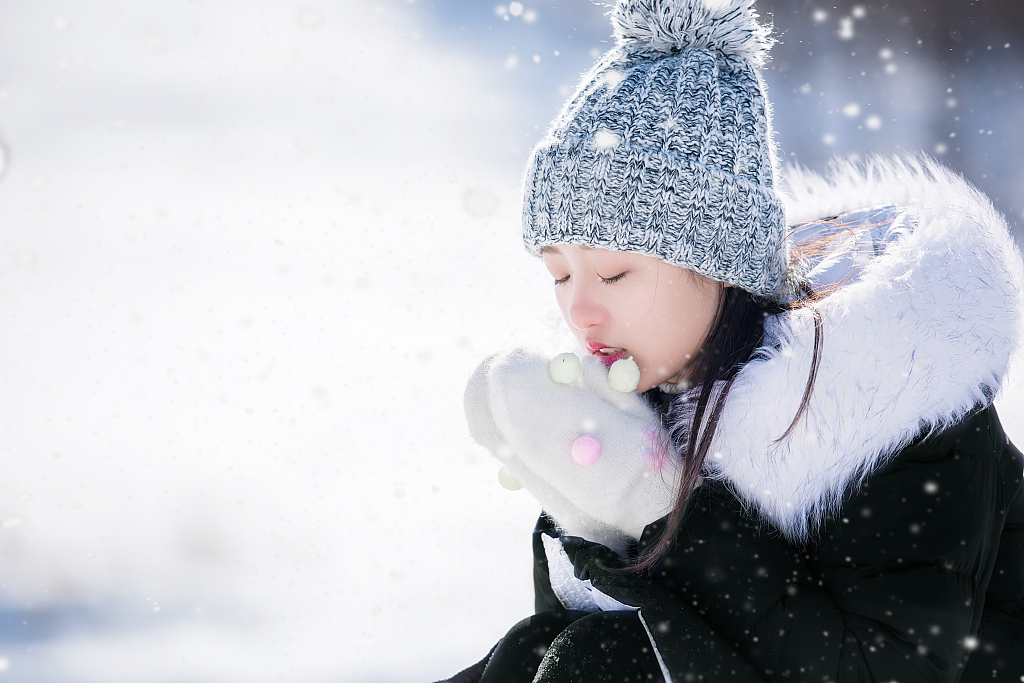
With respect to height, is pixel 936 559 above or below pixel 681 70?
below

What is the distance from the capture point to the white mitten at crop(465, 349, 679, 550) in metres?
0.87

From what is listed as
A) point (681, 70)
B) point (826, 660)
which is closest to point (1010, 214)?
point (681, 70)

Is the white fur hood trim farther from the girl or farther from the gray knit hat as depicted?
the gray knit hat

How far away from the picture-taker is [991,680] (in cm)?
98

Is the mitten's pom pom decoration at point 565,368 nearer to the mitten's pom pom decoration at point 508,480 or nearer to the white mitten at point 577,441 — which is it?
the white mitten at point 577,441

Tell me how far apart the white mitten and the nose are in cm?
5

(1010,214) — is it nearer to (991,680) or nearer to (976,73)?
(976,73)

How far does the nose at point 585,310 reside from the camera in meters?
0.95

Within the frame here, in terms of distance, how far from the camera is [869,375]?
0.85 meters

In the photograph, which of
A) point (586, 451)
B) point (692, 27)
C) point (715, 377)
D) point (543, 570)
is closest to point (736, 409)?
point (715, 377)

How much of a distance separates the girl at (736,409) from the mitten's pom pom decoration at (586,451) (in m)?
0.01

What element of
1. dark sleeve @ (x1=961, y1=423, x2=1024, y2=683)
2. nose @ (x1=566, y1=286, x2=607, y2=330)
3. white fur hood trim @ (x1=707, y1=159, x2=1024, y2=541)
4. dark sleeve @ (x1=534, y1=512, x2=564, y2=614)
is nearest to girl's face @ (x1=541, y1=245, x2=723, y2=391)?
nose @ (x1=566, y1=286, x2=607, y2=330)

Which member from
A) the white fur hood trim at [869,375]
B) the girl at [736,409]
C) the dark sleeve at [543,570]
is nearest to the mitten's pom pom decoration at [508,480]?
the girl at [736,409]

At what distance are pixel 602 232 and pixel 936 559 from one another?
54cm
